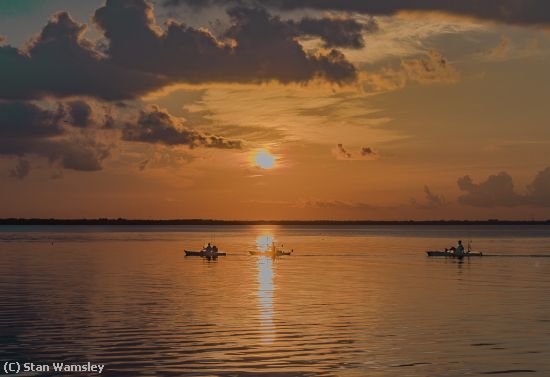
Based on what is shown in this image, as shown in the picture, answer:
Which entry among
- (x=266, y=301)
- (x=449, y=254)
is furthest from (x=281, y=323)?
(x=449, y=254)

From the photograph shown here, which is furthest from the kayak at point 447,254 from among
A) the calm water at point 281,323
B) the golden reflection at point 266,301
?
the golden reflection at point 266,301

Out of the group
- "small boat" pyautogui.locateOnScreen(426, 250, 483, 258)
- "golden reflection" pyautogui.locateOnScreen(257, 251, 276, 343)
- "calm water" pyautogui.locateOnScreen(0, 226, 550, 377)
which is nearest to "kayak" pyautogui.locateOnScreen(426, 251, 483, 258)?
"small boat" pyautogui.locateOnScreen(426, 250, 483, 258)

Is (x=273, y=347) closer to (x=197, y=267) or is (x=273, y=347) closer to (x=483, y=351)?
(x=483, y=351)

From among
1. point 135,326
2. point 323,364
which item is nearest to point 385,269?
point 135,326

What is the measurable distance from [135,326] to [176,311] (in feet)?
24.7

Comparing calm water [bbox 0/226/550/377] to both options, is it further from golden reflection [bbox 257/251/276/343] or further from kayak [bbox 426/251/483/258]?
kayak [bbox 426/251/483/258]

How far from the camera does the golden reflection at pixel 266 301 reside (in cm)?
4181

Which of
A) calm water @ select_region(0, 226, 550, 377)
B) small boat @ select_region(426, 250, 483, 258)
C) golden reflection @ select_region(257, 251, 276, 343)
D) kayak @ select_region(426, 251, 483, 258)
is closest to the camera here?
calm water @ select_region(0, 226, 550, 377)

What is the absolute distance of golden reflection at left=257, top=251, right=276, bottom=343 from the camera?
41812 mm

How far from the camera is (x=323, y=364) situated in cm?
3347

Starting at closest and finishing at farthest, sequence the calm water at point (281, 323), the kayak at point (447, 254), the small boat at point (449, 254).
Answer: the calm water at point (281, 323), the small boat at point (449, 254), the kayak at point (447, 254)

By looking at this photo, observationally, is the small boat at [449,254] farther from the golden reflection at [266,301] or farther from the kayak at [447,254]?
the golden reflection at [266,301]

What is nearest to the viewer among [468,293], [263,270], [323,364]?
[323,364]

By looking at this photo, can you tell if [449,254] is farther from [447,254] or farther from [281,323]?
[281,323]
